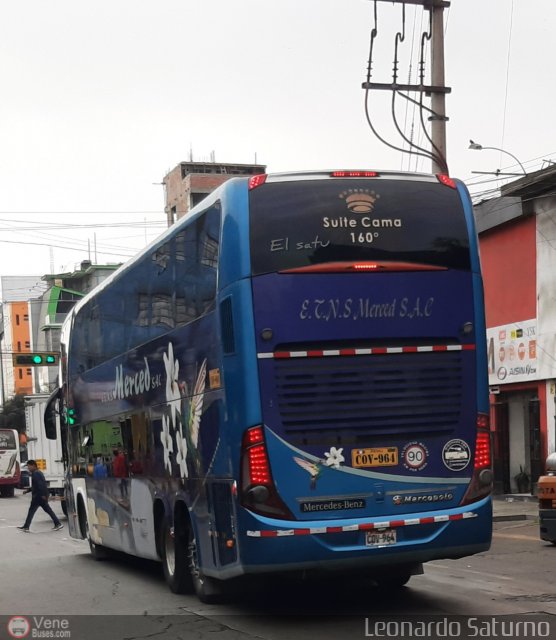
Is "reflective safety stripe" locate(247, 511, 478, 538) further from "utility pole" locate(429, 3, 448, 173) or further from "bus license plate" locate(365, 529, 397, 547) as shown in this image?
"utility pole" locate(429, 3, 448, 173)

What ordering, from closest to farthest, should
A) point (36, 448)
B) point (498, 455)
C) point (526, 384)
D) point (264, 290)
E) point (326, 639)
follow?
point (326, 639), point (264, 290), point (526, 384), point (498, 455), point (36, 448)

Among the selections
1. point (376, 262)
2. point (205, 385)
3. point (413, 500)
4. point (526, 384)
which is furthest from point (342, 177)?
point (526, 384)

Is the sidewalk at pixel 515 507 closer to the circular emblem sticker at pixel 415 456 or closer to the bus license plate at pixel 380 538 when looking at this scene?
the circular emblem sticker at pixel 415 456

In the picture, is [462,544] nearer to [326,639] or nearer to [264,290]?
[326,639]

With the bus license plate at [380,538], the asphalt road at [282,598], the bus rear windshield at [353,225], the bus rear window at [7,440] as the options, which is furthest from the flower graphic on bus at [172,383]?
the bus rear window at [7,440]

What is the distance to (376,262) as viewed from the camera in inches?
413

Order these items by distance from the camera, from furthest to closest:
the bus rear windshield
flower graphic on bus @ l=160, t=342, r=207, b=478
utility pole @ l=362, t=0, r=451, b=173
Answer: utility pole @ l=362, t=0, r=451, b=173
flower graphic on bus @ l=160, t=342, r=207, b=478
the bus rear windshield

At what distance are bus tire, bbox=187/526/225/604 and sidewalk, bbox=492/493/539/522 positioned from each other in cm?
1044

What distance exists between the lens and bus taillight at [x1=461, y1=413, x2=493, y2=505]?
10641 millimetres

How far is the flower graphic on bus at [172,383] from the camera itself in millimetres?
12266

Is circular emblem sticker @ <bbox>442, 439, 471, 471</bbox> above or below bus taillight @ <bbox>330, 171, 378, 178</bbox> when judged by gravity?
below

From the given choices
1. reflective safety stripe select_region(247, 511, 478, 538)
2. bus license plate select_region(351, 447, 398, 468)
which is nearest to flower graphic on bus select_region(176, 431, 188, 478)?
reflective safety stripe select_region(247, 511, 478, 538)

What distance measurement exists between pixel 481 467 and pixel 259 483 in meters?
2.26

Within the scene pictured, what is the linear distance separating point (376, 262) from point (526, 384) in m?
17.8
